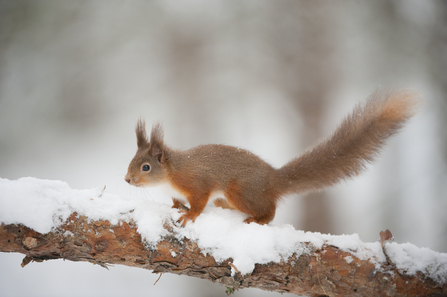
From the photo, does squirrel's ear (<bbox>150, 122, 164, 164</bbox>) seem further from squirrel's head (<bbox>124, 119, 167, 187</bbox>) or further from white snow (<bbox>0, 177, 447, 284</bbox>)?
white snow (<bbox>0, 177, 447, 284</bbox>)

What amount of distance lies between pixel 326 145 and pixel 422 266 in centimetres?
78

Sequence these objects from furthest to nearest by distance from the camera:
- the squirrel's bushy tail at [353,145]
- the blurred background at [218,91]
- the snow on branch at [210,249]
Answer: the blurred background at [218,91]
the squirrel's bushy tail at [353,145]
the snow on branch at [210,249]

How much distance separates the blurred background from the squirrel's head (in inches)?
33.7

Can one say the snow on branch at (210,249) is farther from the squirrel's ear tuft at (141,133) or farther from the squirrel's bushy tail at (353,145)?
the squirrel's ear tuft at (141,133)

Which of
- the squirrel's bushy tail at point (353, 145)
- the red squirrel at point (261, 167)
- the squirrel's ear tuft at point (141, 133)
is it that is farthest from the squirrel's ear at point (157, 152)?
the squirrel's bushy tail at point (353, 145)

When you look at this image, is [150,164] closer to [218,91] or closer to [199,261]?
[199,261]

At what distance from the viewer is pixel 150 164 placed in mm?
1729

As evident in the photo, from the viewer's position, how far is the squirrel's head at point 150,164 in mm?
1717

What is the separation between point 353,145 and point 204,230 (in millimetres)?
982

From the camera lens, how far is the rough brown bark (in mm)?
1256

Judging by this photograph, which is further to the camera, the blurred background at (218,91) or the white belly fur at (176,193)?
the blurred background at (218,91)

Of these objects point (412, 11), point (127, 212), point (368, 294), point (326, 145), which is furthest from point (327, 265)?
point (412, 11)

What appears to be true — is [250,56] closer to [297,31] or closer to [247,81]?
[247,81]

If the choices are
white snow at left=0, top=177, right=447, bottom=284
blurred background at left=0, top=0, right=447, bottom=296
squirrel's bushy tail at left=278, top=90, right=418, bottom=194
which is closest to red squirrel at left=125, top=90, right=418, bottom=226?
squirrel's bushy tail at left=278, top=90, right=418, bottom=194
